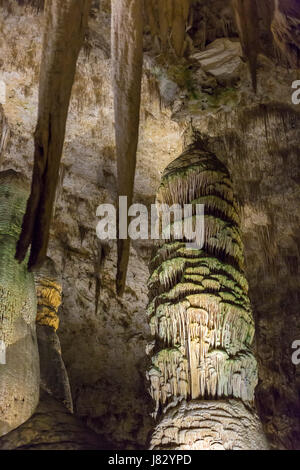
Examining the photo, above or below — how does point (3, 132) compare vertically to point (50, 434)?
above

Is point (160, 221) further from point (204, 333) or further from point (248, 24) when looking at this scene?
point (248, 24)

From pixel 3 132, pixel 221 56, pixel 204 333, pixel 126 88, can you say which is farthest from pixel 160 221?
pixel 3 132

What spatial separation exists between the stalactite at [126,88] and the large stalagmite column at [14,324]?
1327mm

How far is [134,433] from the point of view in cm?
756

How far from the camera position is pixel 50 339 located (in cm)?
554

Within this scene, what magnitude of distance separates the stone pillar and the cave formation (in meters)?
0.02

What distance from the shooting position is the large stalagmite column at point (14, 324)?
413 centimetres

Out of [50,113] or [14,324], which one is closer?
[50,113]

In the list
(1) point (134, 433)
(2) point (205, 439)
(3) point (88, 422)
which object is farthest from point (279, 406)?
(2) point (205, 439)

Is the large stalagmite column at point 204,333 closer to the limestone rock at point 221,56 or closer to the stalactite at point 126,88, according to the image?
the stalactite at point 126,88

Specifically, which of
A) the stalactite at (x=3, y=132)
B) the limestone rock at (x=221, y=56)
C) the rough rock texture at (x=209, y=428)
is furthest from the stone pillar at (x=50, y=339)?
the limestone rock at (x=221, y=56)

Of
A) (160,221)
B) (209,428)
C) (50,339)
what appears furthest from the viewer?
(50,339)

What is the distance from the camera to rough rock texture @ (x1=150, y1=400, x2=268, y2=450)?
12.3 feet

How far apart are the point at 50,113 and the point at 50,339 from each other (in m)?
2.80
